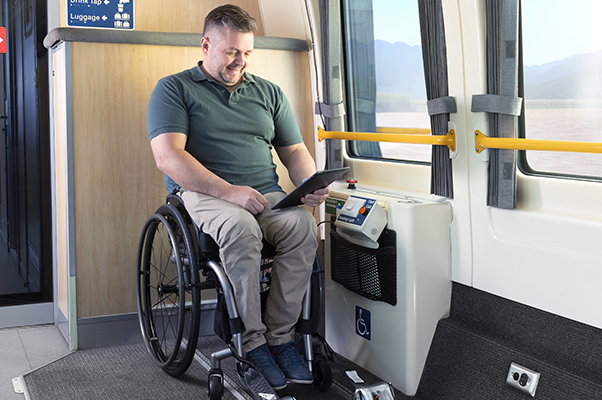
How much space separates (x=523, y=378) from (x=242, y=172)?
129cm

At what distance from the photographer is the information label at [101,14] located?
282 centimetres

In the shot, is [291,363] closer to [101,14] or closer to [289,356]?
[289,356]

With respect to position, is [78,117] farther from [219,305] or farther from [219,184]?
[219,305]

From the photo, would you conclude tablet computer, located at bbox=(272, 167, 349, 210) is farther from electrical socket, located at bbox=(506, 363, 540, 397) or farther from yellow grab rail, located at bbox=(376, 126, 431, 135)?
electrical socket, located at bbox=(506, 363, 540, 397)

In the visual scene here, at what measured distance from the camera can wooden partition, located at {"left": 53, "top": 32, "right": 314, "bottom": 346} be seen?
272 centimetres

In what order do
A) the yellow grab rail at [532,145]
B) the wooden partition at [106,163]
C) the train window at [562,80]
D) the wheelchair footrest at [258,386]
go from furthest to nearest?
the wooden partition at [106,163]
the wheelchair footrest at [258,386]
the train window at [562,80]
the yellow grab rail at [532,145]

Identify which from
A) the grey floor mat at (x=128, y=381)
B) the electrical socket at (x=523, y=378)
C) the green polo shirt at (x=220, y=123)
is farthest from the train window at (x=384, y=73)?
the grey floor mat at (x=128, y=381)

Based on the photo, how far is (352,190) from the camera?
2609mm

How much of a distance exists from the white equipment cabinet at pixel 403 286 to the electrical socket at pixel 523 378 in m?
0.37

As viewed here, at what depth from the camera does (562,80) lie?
188 centimetres

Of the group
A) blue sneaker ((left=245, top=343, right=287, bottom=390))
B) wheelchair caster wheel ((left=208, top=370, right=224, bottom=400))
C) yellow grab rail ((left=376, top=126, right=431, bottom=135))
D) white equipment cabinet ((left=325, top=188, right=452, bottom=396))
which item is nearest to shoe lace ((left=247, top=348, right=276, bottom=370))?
blue sneaker ((left=245, top=343, right=287, bottom=390))

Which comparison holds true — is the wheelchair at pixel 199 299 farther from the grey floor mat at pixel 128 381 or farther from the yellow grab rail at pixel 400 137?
the yellow grab rail at pixel 400 137

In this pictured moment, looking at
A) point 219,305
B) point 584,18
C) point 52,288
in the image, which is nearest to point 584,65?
point 584,18

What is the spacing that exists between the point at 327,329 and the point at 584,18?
1.64 meters
